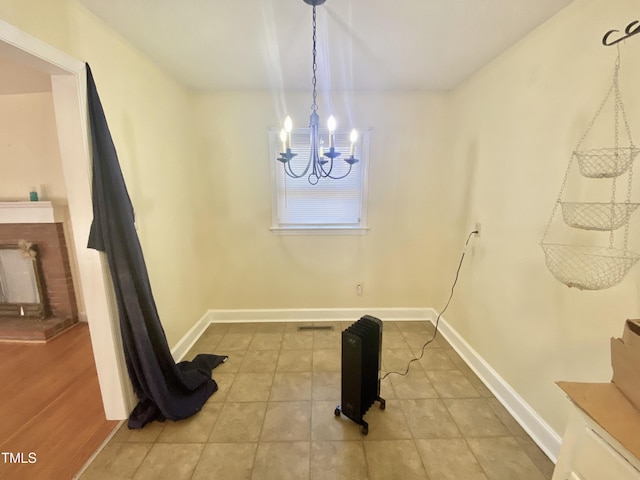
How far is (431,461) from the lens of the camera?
4.92ft

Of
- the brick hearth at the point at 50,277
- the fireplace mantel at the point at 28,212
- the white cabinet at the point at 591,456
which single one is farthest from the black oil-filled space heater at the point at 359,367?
the fireplace mantel at the point at 28,212

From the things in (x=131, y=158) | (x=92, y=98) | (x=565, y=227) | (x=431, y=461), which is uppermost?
(x=92, y=98)

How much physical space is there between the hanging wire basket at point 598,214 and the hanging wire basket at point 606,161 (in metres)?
0.14

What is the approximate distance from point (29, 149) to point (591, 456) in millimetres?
4655

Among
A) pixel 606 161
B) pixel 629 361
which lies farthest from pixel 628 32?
pixel 629 361

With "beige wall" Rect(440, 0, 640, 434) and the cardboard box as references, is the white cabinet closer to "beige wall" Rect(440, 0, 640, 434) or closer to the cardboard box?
the cardboard box

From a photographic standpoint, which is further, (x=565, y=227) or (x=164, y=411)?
(x=164, y=411)

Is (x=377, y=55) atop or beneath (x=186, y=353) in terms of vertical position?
atop

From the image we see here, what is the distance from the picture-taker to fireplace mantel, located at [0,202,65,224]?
274 cm

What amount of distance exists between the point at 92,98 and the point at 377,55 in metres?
1.82

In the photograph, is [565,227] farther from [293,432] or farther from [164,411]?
[164,411]

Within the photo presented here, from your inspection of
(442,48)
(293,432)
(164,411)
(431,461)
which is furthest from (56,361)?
(442,48)

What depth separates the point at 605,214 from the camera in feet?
4.02

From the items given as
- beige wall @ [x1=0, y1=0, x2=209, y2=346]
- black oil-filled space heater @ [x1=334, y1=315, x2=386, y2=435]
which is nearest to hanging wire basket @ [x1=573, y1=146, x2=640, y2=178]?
black oil-filled space heater @ [x1=334, y1=315, x2=386, y2=435]
